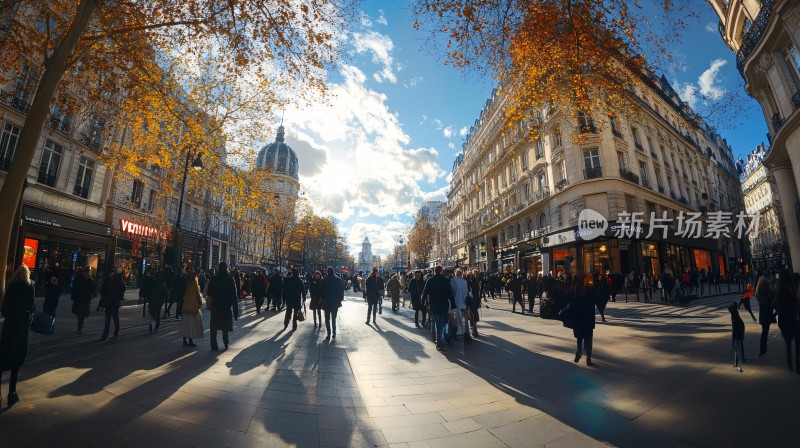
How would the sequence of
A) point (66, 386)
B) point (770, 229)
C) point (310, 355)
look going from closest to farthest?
1. point (66, 386)
2. point (310, 355)
3. point (770, 229)

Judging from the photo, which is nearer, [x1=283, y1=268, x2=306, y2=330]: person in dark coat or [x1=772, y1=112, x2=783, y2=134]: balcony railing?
[x1=283, y1=268, x2=306, y2=330]: person in dark coat

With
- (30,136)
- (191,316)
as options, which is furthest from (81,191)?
(191,316)

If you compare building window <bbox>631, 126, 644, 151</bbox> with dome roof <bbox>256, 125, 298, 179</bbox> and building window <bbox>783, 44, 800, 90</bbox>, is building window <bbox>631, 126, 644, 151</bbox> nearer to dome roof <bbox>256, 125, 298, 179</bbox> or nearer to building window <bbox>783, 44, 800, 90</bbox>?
building window <bbox>783, 44, 800, 90</bbox>

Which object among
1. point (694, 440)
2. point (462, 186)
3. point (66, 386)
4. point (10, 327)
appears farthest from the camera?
point (462, 186)

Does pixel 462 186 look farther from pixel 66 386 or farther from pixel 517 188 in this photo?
pixel 66 386

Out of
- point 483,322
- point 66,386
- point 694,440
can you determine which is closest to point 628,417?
point 694,440

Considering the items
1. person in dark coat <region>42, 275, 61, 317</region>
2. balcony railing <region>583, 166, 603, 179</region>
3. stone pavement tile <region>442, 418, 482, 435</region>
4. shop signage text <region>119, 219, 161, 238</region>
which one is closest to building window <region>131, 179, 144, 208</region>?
shop signage text <region>119, 219, 161, 238</region>

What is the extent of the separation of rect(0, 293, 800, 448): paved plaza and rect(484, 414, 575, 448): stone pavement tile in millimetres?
21

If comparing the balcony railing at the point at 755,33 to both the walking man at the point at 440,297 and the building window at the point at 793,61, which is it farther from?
the walking man at the point at 440,297

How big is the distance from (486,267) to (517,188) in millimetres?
12101

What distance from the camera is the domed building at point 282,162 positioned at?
76.9 meters

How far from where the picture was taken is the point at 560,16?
8.32 metres

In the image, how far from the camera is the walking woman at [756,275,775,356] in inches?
249

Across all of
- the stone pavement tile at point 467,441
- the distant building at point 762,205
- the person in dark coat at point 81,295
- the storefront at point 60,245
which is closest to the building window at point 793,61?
the stone pavement tile at point 467,441
